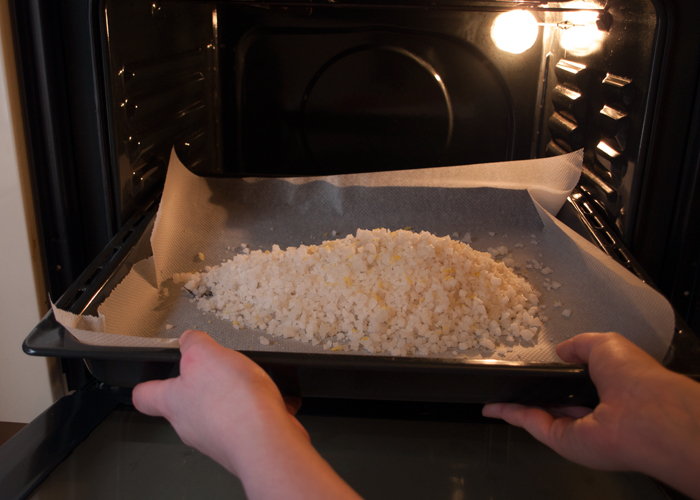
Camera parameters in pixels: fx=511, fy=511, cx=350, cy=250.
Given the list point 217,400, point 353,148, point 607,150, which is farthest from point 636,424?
point 353,148

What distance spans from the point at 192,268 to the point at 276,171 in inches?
17.8

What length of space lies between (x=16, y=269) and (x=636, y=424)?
2.97 ft

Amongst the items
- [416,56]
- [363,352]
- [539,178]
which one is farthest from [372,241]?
[416,56]

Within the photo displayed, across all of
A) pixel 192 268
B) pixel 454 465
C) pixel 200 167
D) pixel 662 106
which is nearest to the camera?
pixel 454 465

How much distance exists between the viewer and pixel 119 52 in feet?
2.89

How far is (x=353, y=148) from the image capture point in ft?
A: 4.30

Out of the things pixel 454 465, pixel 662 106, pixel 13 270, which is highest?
pixel 662 106

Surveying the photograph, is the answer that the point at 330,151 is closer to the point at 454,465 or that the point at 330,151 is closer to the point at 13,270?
the point at 13,270

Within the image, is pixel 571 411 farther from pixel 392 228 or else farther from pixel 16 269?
pixel 16 269

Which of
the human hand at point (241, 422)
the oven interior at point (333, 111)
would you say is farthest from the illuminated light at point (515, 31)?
the human hand at point (241, 422)

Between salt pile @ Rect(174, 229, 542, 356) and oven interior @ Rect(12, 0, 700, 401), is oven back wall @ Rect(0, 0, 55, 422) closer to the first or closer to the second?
oven interior @ Rect(12, 0, 700, 401)

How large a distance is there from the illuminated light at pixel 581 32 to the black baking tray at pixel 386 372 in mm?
612

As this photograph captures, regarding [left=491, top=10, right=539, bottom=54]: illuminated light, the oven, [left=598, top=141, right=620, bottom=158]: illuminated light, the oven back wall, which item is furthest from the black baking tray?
[left=491, top=10, right=539, bottom=54]: illuminated light

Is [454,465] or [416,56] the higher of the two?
[416,56]
